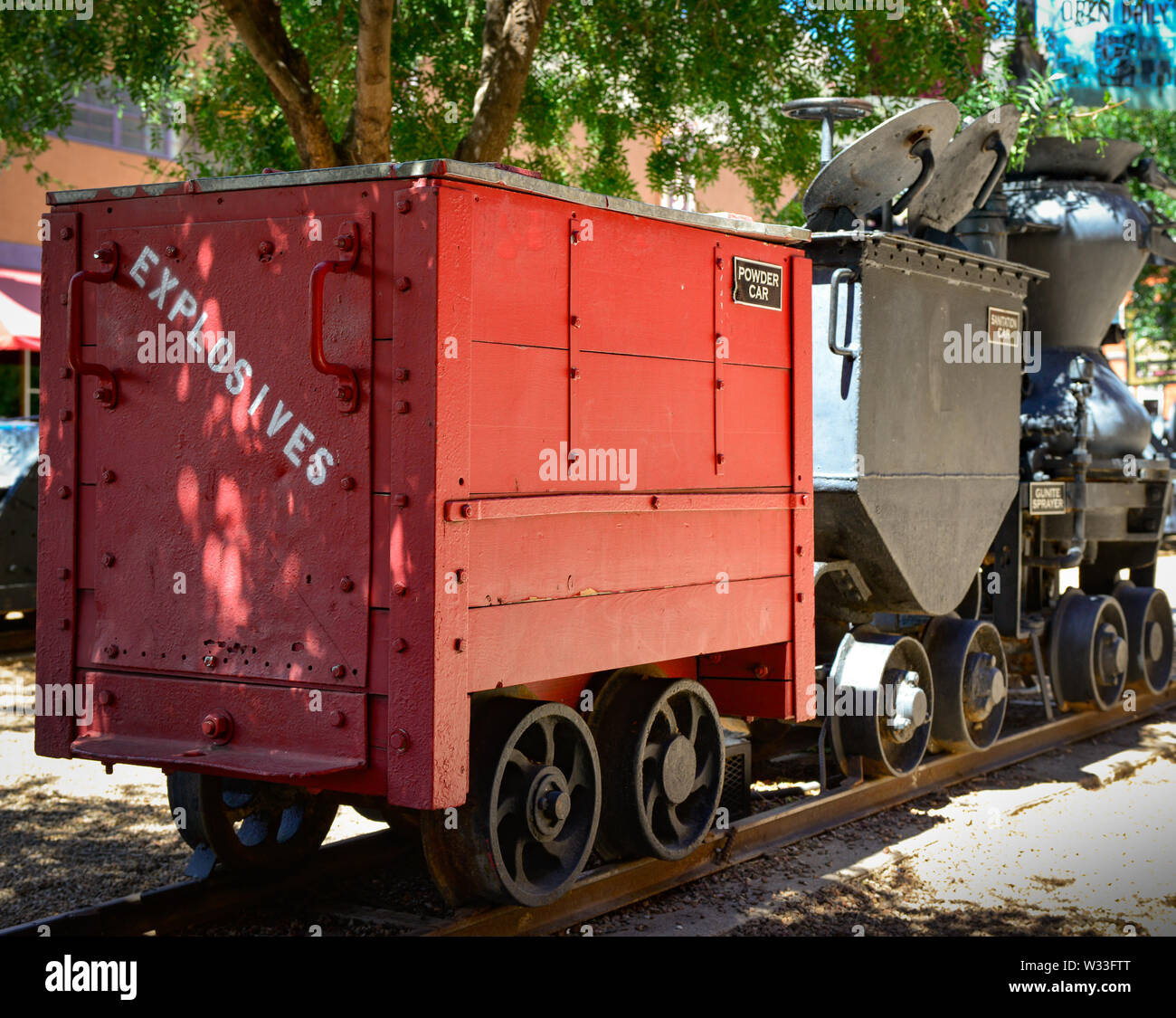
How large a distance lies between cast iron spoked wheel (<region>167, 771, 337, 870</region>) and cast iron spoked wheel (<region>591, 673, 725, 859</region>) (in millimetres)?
1244

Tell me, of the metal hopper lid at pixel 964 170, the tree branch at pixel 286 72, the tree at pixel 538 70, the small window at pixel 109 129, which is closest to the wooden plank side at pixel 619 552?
the metal hopper lid at pixel 964 170

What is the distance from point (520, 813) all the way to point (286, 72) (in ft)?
17.4

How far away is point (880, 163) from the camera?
791cm

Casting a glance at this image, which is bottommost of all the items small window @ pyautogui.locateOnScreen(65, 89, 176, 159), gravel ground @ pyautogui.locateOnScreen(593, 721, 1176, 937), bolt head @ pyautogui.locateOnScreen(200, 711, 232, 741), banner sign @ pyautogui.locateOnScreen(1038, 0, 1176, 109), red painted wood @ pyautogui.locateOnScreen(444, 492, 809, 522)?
gravel ground @ pyautogui.locateOnScreen(593, 721, 1176, 937)

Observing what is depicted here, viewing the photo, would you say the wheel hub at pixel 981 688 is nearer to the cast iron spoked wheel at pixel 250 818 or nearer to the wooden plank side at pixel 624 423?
the wooden plank side at pixel 624 423

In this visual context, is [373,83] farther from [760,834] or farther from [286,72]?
[760,834]

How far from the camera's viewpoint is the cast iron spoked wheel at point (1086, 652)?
9.97m

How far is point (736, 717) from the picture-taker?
7.03m

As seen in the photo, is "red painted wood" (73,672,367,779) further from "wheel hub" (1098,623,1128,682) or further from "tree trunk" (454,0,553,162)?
"wheel hub" (1098,623,1128,682)

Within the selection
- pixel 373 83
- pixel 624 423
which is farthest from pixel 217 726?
pixel 373 83

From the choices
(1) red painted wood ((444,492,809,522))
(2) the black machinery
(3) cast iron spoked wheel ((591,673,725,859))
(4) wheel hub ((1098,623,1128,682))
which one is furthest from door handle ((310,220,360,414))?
(4) wheel hub ((1098,623,1128,682))

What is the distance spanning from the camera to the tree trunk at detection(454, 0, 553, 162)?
9250mm

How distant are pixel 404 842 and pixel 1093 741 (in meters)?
5.62

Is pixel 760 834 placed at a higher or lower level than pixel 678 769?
lower
